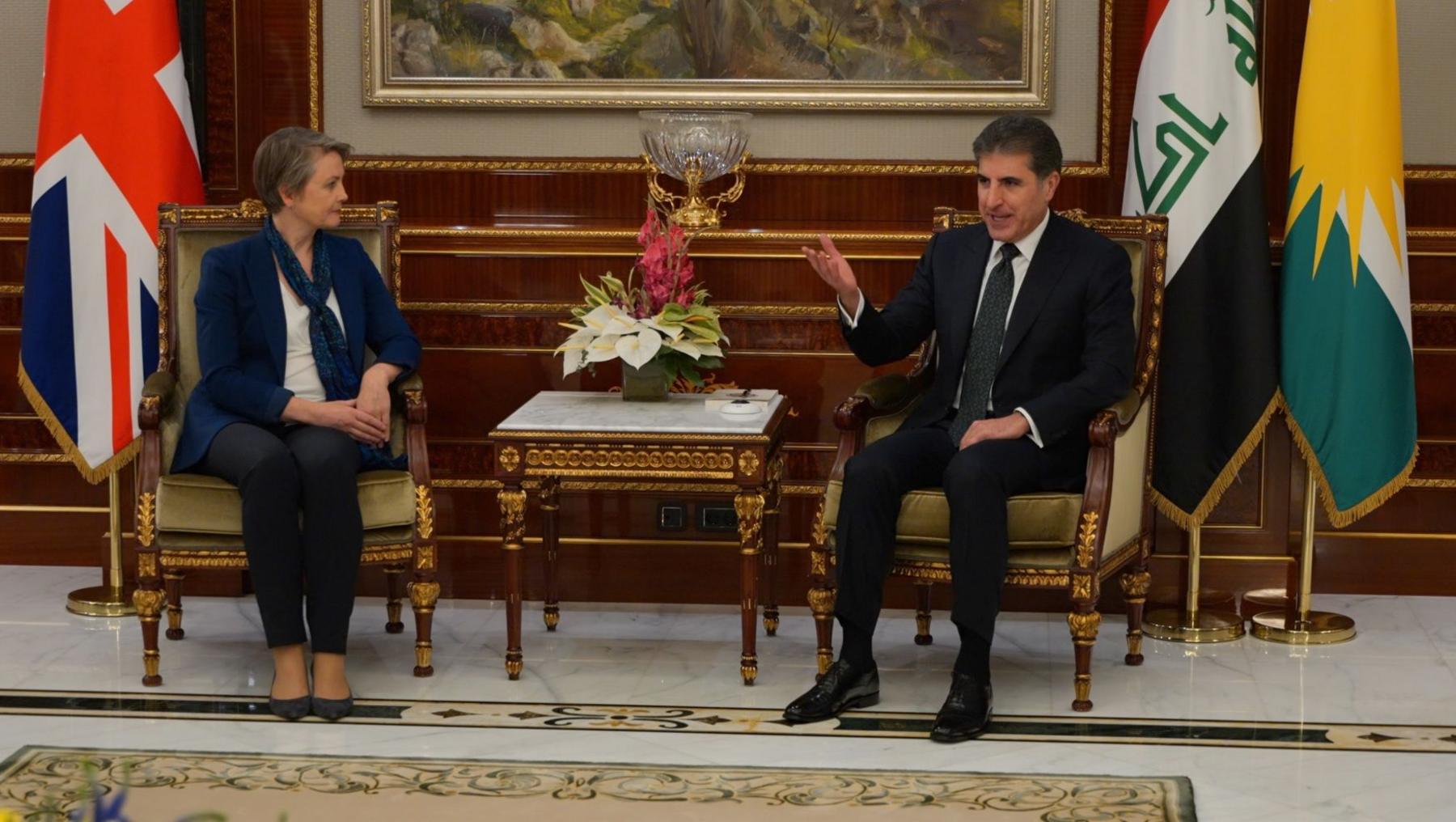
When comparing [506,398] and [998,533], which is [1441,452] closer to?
[998,533]

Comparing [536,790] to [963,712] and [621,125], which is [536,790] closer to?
[963,712]

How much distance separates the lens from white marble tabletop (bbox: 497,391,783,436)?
4438 mm

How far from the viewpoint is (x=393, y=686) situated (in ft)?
14.9

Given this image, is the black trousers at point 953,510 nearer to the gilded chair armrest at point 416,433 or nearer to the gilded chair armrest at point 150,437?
the gilded chair armrest at point 416,433

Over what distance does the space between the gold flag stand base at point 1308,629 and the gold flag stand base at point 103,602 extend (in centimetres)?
317

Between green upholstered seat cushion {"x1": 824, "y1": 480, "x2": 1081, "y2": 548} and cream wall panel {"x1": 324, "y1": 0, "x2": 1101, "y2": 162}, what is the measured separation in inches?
54.5

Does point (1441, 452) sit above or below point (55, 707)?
above

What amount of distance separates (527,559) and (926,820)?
84.7 inches

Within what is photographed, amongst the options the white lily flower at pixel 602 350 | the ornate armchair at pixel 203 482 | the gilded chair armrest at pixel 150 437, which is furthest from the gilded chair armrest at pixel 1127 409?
the gilded chair armrest at pixel 150 437

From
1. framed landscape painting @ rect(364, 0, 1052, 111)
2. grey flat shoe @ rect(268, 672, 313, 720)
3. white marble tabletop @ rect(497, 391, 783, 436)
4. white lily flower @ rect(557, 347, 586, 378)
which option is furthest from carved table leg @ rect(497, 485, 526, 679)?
framed landscape painting @ rect(364, 0, 1052, 111)

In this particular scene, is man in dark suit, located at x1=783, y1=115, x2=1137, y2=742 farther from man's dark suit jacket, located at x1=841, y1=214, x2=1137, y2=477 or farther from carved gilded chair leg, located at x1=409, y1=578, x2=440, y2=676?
carved gilded chair leg, located at x1=409, y1=578, x2=440, y2=676

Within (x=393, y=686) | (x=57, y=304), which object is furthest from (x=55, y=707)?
(x=57, y=304)

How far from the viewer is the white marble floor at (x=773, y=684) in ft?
13.0

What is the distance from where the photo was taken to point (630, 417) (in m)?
4.58
